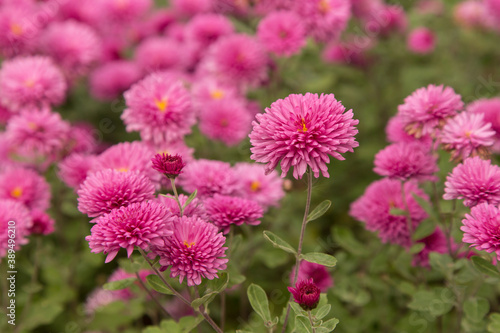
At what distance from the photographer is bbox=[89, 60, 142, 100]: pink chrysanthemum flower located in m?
2.44

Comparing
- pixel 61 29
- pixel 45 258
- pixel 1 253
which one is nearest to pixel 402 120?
pixel 1 253

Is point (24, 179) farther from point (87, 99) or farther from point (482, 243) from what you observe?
point (482, 243)

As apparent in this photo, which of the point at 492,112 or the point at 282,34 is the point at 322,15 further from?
the point at 492,112

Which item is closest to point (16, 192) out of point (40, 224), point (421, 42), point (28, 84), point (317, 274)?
Result: point (40, 224)

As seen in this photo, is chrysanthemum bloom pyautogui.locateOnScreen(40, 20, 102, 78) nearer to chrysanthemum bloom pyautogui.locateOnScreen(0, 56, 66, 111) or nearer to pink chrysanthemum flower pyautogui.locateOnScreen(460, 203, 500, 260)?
chrysanthemum bloom pyautogui.locateOnScreen(0, 56, 66, 111)

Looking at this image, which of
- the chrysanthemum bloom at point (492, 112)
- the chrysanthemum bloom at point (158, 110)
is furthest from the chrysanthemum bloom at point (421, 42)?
the chrysanthemum bloom at point (158, 110)

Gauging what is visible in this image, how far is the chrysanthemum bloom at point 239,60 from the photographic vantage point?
2078 mm

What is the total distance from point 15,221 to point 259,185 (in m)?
0.75

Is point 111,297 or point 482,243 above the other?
point 482,243

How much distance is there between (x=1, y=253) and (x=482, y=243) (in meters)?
1.27

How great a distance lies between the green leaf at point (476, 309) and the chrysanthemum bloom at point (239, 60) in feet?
4.00

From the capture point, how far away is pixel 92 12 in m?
2.57

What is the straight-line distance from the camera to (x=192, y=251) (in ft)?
3.54

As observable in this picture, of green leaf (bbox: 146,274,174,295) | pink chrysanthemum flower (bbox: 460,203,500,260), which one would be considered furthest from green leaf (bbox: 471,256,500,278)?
green leaf (bbox: 146,274,174,295)
